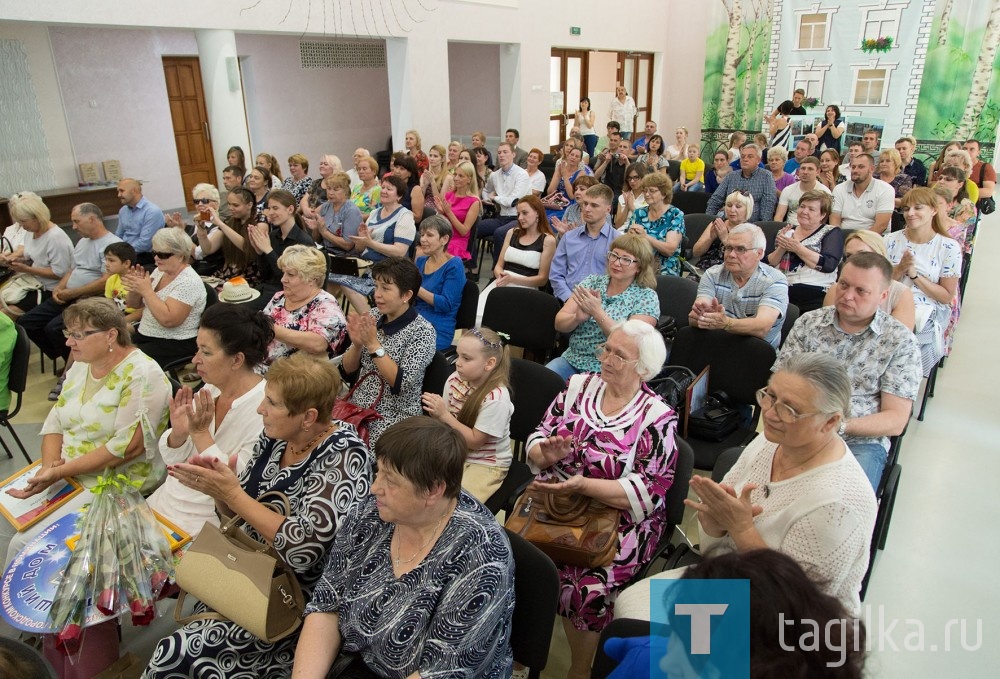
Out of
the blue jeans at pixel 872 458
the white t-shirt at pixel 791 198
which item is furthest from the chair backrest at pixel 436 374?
the white t-shirt at pixel 791 198

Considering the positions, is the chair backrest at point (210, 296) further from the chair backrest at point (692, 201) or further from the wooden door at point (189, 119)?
the wooden door at point (189, 119)

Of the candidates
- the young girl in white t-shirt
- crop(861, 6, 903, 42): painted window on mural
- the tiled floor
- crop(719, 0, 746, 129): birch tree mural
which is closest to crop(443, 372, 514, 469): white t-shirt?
the young girl in white t-shirt

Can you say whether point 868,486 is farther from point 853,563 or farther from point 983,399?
point 983,399

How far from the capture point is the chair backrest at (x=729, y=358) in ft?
10.3

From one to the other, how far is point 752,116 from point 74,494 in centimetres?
1409

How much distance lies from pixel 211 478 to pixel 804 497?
5.71 ft

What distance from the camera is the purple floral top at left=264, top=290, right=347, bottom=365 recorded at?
11.5 ft

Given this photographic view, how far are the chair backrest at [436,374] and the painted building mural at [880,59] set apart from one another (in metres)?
12.2

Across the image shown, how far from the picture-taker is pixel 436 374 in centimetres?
311

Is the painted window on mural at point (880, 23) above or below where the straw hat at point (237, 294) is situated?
above

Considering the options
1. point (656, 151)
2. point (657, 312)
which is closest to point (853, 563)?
point (657, 312)

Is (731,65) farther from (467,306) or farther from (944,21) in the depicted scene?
(467,306)

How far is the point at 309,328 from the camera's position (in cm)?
348

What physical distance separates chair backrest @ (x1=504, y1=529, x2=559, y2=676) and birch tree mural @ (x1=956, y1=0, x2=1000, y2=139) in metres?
13.2
